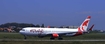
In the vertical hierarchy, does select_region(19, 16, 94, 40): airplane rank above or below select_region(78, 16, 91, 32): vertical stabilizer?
below

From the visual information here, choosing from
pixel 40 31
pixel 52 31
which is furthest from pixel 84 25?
pixel 40 31

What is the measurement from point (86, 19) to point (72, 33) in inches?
235

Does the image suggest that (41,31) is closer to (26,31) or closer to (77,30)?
(26,31)

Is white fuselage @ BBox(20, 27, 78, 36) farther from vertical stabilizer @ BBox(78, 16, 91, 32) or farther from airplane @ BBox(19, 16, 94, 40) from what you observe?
vertical stabilizer @ BBox(78, 16, 91, 32)

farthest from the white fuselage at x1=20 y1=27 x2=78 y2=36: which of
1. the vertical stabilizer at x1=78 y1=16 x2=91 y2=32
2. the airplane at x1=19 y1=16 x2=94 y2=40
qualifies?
the vertical stabilizer at x1=78 y1=16 x2=91 y2=32

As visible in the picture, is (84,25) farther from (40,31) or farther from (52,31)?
(40,31)

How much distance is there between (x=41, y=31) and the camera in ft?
209

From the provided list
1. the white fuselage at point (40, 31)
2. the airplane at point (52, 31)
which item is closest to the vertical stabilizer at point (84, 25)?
the airplane at point (52, 31)

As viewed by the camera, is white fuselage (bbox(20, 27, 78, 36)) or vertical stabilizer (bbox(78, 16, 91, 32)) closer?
white fuselage (bbox(20, 27, 78, 36))

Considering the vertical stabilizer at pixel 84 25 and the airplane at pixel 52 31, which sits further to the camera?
the vertical stabilizer at pixel 84 25

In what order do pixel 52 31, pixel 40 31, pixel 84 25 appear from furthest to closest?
pixel 84 25 → pixel 52 31 → pixel 40 31

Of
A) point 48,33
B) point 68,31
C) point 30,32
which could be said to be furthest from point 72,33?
point 30,32

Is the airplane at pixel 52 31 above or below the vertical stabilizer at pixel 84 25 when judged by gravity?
below

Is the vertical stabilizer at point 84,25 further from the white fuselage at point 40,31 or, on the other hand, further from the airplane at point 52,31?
the white fuselage at point 40,31
